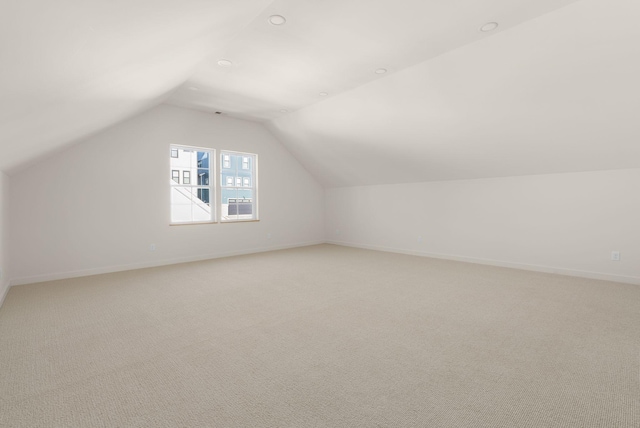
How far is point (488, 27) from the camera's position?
284 cm

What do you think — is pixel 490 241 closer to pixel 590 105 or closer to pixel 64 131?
pixel 590 105

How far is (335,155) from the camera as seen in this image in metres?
6.47

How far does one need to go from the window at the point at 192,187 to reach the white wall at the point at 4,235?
6.86 feet

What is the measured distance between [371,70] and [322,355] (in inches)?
129

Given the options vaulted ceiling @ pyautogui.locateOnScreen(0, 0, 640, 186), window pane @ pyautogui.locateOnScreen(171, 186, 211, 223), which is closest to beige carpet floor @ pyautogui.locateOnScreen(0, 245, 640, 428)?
vaulted ceiling @ pyautogui.locateOnScreen(0, 0, 640, 186)

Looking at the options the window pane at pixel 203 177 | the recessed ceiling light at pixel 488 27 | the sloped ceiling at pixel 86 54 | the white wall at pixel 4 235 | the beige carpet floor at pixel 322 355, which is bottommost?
the beige carpet floor at pixel 322 355

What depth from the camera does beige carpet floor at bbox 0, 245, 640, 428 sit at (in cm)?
160

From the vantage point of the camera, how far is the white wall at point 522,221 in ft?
13.5

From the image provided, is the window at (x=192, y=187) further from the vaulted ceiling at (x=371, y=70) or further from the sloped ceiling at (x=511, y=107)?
the sloped ceiling at (x=511, y=107)

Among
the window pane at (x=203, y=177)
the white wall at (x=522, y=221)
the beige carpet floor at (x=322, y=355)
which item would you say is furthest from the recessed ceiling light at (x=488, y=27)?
the window pane at (x=203, y=177)

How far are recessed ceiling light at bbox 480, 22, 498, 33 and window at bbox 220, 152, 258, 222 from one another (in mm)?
4723

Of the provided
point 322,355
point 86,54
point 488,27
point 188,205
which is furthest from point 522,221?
point 188,205

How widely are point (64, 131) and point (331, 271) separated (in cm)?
370

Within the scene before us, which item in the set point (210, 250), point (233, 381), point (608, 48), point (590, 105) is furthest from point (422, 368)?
point (210, 250)
